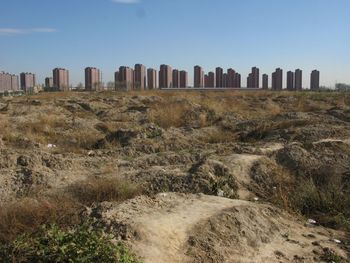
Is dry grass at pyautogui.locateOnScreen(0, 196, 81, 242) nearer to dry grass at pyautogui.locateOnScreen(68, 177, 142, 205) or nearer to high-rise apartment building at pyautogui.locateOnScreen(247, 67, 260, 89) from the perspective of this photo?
dry grass at pyautogui.locateOnScreen(68, 177, 142, 205)

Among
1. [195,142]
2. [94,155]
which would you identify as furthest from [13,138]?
[195,142]

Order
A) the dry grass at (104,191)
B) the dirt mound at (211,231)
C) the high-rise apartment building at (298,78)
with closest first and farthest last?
1. the dirt mound at (211,231)
2. the dry grass at (104,191)
3. the high-rise apartment building at (298,78)

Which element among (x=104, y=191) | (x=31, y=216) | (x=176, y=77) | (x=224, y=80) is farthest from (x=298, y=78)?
(x=31, y=216)

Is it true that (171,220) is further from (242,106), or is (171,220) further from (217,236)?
(242,106)

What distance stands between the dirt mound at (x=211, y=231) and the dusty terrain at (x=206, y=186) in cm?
1

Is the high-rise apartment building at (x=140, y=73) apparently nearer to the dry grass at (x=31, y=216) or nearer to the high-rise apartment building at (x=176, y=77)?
the high-rise apartment building at (x=176, y=77)

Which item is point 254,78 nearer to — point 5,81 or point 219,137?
point 5,81

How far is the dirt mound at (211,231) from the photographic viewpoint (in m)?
Result: 4.55

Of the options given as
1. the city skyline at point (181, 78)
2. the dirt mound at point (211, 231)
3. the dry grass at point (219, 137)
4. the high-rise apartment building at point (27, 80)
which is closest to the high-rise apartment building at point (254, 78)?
the city skyline at point (181, 78)

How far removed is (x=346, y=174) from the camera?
25.2 feet

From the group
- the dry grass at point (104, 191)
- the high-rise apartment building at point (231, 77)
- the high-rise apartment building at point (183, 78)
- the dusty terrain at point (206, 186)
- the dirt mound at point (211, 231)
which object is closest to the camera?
the dirt mound at point (211, 231)

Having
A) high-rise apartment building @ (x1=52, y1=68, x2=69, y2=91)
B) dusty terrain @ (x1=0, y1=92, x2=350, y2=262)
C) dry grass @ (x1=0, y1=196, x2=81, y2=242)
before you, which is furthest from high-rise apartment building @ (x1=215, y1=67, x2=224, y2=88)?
dry grass @ (x1=0, y1=196, x2=81, y2=242)

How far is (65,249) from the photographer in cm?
378

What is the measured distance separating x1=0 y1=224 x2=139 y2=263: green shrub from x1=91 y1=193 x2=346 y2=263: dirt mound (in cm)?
44
